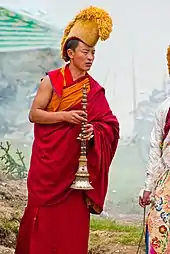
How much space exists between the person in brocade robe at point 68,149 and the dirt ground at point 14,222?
88cm

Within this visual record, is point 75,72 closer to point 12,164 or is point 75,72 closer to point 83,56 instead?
point 83,56

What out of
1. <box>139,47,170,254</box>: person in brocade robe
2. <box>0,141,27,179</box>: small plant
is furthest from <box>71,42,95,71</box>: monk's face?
<box>0,141,27,179</box>: small plant

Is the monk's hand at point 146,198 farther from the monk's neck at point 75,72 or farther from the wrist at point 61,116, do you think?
the monk's neck at point 75,72

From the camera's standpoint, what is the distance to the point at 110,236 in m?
5.00

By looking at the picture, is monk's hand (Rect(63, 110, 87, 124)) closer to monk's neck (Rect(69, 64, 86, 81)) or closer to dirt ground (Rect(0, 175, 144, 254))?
monk's neck (Rect(69, 64, 86, 81))

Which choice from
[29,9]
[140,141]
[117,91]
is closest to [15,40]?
[29,9]

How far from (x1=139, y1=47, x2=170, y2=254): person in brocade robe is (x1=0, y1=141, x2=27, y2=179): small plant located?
1.69 meters

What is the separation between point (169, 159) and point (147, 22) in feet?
6.07

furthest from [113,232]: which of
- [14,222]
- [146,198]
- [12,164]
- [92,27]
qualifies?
[92,27]

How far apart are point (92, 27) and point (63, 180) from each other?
817 mm

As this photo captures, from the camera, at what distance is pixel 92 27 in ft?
11.9

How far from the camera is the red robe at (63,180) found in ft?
11.7

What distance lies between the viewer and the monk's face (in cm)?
361

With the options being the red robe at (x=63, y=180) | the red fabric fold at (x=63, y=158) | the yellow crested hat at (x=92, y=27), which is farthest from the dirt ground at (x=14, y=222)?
the yellow crested hat at (x=92, y=27)
